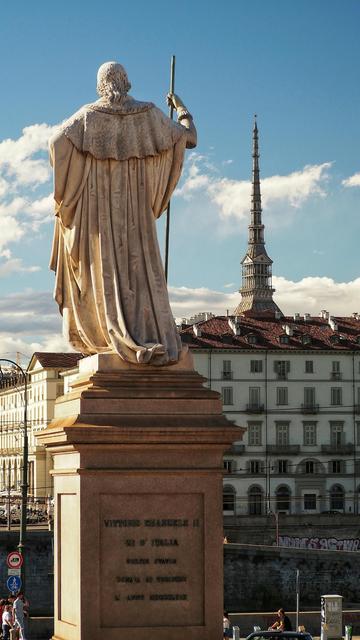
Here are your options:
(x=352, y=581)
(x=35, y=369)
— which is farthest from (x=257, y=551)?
(x=35, y=369)

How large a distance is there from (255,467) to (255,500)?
2491mm

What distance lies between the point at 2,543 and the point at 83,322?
188 ft

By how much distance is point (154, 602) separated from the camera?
627 inches

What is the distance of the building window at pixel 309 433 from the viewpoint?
11488cm

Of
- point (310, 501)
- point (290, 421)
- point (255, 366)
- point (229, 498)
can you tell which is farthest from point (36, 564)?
point (290, 421)

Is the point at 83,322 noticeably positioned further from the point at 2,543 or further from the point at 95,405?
the point at 2,543

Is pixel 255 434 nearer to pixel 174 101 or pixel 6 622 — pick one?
pixel 6 622

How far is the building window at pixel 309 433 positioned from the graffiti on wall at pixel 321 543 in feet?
56.1

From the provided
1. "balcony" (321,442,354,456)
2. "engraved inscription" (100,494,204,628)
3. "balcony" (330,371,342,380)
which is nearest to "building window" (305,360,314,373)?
"balcony" (330,371,342,380)

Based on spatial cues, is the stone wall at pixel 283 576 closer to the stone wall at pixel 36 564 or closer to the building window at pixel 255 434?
the stone wall at pixel 36 564

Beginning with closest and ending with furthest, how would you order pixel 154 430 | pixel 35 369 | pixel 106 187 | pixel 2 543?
1. pixel 154 430
2. pixel 106 187
3. pixel 2 543
4. pixel 35 369

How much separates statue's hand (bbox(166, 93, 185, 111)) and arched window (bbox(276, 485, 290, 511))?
96073mm

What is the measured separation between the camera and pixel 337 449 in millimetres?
115062

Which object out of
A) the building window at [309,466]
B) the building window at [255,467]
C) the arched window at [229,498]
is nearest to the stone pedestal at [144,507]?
the arched window at [229,498]
